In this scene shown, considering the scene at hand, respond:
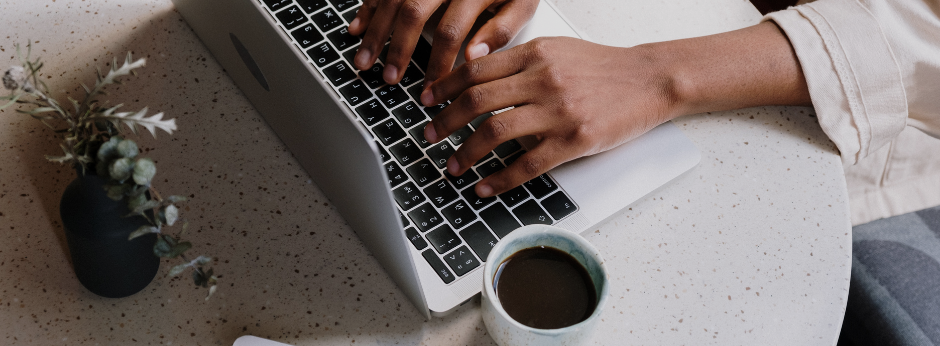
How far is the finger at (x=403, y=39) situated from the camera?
0.74 meters

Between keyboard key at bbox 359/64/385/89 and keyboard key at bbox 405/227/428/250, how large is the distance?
0.21 meters

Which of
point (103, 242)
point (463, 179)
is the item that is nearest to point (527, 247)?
point (463, 179)

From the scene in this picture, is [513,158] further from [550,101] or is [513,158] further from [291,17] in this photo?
[291,17]

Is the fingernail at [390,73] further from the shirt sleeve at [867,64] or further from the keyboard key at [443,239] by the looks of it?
the shirt sleeve at [867,64]

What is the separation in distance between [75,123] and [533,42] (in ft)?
1.62

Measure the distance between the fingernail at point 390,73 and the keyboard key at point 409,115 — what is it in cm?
4

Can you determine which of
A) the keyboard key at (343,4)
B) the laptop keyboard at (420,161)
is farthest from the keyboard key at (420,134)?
the keyboard key at (343,4)

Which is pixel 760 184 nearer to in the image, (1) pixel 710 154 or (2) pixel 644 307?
(1) pixel 710 154

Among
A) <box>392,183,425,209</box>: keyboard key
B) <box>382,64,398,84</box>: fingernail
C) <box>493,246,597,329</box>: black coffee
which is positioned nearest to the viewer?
<box>493,246,597,329</box>: black coffee

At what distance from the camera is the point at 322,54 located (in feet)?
2.53

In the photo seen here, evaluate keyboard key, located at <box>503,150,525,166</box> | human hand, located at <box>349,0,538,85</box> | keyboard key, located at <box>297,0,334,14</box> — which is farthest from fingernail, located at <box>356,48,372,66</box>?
keyboard key, located at <box>503,150,525,166</box>

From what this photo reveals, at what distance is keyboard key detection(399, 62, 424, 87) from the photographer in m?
0.76

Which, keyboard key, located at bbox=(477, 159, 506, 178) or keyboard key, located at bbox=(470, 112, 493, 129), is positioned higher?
keyboard key, located at bbox=(470, 112, 493, 129)

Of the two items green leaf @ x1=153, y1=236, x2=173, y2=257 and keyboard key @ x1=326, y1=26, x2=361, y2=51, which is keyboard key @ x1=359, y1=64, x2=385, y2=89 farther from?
green leaf @ x1=153, y1=236, x2=173, y2=257
